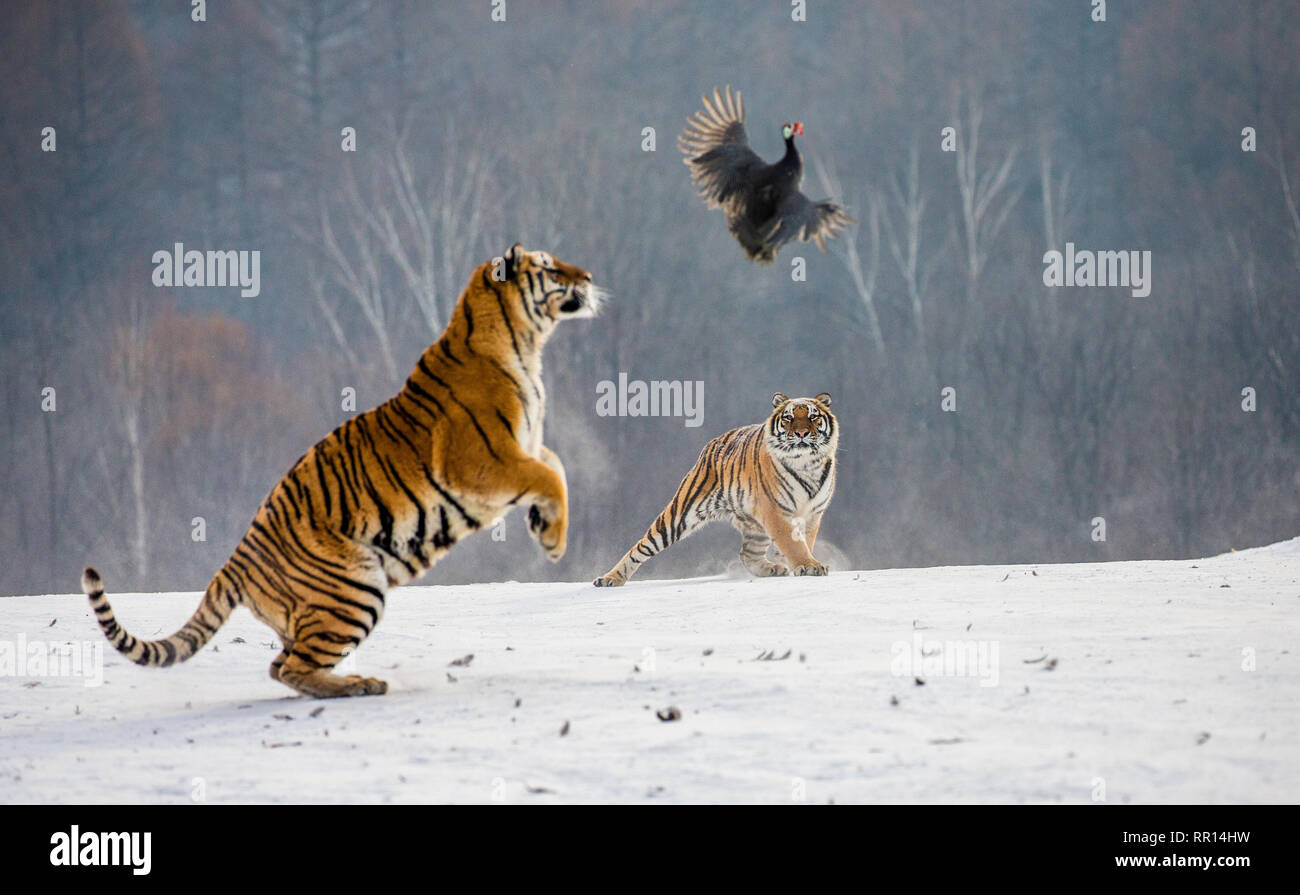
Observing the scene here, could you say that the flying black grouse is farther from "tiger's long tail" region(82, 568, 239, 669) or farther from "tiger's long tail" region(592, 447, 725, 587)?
"tiger's long tail" region(82, 568, 239, 669)

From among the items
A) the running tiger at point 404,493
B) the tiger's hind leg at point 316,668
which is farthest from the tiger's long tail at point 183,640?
the tiger's hind leg at point 316,668

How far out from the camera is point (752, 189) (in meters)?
11.6

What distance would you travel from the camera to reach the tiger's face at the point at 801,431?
8.70 meters

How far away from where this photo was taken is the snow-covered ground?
12.0ft

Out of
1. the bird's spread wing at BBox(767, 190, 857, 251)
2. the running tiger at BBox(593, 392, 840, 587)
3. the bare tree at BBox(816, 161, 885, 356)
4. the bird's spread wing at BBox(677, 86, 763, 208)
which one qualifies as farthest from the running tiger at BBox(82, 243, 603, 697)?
the bare tree at BBox(816, 161, 885, 356)

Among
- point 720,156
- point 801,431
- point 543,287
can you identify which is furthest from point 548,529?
point 720,156

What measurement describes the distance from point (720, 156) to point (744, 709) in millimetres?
8097

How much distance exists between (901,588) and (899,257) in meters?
15.2

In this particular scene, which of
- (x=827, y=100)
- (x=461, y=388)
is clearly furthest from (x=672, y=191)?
(x=461, y=388)

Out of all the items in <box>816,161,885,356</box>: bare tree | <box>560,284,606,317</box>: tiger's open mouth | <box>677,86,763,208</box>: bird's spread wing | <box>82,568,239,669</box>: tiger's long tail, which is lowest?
<box>82,568,239,669</box>: tiger's long tail

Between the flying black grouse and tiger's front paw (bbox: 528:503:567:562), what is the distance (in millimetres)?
7220

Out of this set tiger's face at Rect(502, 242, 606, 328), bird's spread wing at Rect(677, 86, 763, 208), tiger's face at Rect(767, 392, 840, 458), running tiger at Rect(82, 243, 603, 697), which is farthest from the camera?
bird's spread wing at Rect(677, 86, 763, 208)

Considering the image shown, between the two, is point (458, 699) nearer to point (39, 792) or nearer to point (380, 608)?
point (380, 608)

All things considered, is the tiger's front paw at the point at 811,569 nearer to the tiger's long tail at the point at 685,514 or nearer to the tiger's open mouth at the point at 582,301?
the tiger's long tail at the point at 685,514
